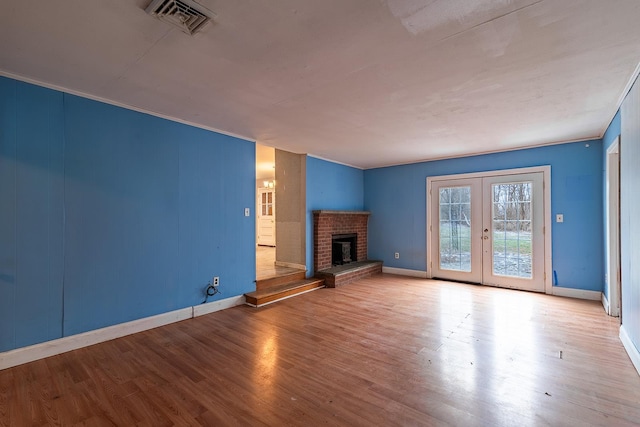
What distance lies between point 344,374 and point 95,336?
2490 millimetres

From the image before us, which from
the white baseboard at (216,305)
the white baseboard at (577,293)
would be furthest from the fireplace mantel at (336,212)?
the white baseboard at (577,293)

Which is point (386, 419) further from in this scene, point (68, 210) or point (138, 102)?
point (138, 102)

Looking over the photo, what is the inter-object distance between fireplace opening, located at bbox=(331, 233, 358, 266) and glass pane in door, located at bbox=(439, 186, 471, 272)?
6.00ft

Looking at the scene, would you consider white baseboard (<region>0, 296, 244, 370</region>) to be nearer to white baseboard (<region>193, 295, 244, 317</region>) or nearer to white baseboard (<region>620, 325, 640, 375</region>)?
white baseboard (<region>193, 295, 244, 317</region>)

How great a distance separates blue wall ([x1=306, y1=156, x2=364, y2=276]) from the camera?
541 centimetres

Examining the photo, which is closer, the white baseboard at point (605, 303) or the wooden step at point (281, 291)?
the white baseboard at point (605, 303)

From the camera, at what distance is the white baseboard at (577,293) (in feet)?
14.1

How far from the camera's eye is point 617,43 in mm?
1933

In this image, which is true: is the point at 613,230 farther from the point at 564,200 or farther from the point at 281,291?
the point at 281,291

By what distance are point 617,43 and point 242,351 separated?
377cm

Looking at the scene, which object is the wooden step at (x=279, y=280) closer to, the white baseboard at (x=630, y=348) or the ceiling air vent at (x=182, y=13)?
the ceiling air vent at (x=182, y=13)

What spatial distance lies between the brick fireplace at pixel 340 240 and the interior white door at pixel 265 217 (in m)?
3.85

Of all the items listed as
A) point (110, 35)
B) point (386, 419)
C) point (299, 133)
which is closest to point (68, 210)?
point (110, 35)

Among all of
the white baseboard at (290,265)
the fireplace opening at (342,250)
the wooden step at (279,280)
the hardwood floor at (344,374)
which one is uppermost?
the fireplace opening at (342,250)
